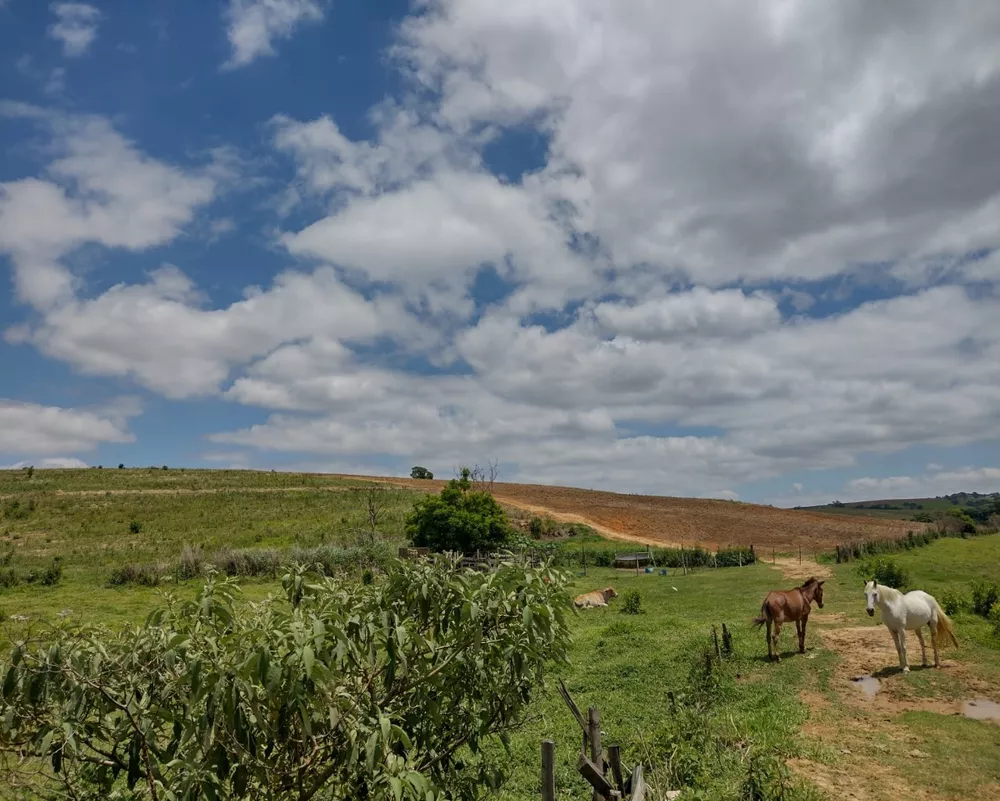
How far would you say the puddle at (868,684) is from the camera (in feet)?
38.9

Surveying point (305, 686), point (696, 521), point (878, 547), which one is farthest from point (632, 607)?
point (696, 521)

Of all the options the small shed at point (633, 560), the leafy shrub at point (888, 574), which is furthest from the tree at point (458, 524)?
the leafy shrub at point (888, 574)

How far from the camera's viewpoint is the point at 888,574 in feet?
80.4

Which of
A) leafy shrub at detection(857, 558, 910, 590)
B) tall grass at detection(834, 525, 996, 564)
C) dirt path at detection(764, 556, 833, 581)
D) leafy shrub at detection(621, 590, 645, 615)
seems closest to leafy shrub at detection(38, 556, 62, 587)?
leafy shrub at detection(621, 590, 645, 615)

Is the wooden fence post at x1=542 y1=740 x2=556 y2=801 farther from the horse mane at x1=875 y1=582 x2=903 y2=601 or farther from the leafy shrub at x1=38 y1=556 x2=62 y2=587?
the leafy shrub at x1=38 y1=556 x2=62 y2=587

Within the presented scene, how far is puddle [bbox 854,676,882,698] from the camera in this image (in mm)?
11847

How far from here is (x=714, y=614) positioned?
21766 mm

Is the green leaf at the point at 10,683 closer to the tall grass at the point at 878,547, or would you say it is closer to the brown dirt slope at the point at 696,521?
the tall grass at the point at 878,547

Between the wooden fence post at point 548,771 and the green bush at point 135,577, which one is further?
the green bush at point 135,577

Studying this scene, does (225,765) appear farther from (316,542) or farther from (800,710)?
(316,542)

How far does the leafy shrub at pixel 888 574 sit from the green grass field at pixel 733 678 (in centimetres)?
63

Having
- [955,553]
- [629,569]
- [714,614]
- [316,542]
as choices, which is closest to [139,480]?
[316,542]

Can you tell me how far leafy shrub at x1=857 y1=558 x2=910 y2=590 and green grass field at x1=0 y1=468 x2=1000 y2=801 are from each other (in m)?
0.63

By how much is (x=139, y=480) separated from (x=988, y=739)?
8152cm
